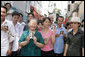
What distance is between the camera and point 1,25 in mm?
3426

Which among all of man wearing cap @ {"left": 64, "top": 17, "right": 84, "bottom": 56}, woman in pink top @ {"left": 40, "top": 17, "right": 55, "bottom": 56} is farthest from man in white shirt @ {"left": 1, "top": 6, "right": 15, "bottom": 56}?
man wearing cap @ {"left": 64, "top": 17, "right": 84, "bottom": 56}

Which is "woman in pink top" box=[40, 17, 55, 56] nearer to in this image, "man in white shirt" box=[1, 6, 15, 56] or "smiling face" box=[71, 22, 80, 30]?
"smiling face" box=[71, 22, 80, 30]

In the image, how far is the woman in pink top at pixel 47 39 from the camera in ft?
14.3

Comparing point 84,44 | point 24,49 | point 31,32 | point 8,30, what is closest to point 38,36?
point 31,32

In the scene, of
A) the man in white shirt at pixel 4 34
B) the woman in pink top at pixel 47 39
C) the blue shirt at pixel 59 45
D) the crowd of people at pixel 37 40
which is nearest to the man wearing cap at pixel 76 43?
the crowd of people at pixel 37 40

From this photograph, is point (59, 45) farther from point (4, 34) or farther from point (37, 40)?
point (4, 34)

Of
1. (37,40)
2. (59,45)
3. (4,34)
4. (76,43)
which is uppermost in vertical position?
(4,34)

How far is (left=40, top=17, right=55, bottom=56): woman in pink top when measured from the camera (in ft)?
14.3

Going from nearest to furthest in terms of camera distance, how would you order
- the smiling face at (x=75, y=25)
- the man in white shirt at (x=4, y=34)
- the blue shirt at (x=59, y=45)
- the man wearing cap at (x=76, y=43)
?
the man in white shirt at (x=4, y=34) → the man wearing cap at (x=76, y=43) → the smiling face at (x=75, y=25) → the blue shirt at (x=59, y=45)

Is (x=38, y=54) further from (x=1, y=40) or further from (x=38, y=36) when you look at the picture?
(x=1, y=40)

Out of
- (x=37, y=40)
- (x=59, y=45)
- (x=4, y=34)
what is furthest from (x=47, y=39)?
(x=4, y=34)

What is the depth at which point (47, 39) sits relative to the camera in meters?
4.32

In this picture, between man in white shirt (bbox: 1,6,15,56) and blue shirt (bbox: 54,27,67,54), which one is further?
blue shirt (bbox: 54,27,67,54)

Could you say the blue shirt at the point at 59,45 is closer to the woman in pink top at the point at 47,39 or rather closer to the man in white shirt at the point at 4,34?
the woman in pink top at the point at 47,39
